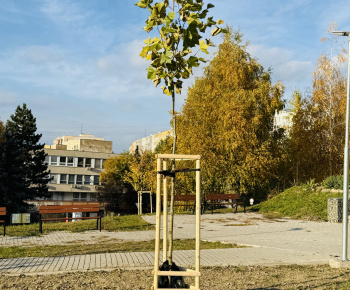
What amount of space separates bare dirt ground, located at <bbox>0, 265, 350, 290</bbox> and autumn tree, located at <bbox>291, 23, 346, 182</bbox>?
2349 centimetres

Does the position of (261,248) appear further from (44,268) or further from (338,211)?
(338,211)

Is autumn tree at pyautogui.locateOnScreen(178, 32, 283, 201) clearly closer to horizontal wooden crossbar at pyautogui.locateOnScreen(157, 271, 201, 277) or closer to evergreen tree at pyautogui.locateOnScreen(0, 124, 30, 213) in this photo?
evergreen tree at pyautogui.locateOnScreen(0, 124, 30, 213)

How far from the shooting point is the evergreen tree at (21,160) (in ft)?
137

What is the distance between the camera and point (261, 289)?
22.4ft

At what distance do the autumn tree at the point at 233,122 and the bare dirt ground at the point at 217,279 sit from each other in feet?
63.7

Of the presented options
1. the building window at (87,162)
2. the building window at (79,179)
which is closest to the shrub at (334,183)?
the building window at (79,179)

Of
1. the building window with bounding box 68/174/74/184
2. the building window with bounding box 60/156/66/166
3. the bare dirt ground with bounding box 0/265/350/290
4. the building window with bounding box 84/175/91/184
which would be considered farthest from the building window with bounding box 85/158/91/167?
the bare dirt ground with bounding box 0/265/350/290

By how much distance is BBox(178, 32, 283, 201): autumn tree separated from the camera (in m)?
27.8

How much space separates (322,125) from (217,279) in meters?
26.4

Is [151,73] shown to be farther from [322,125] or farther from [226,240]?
[322,125]

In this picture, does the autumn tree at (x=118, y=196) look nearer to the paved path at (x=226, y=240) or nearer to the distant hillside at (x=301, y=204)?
the distant hillside at (x=301, y=204)

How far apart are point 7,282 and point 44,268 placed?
116cm

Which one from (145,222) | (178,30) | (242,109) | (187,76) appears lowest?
(145,222)

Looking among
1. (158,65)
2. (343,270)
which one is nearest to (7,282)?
(158,65)
